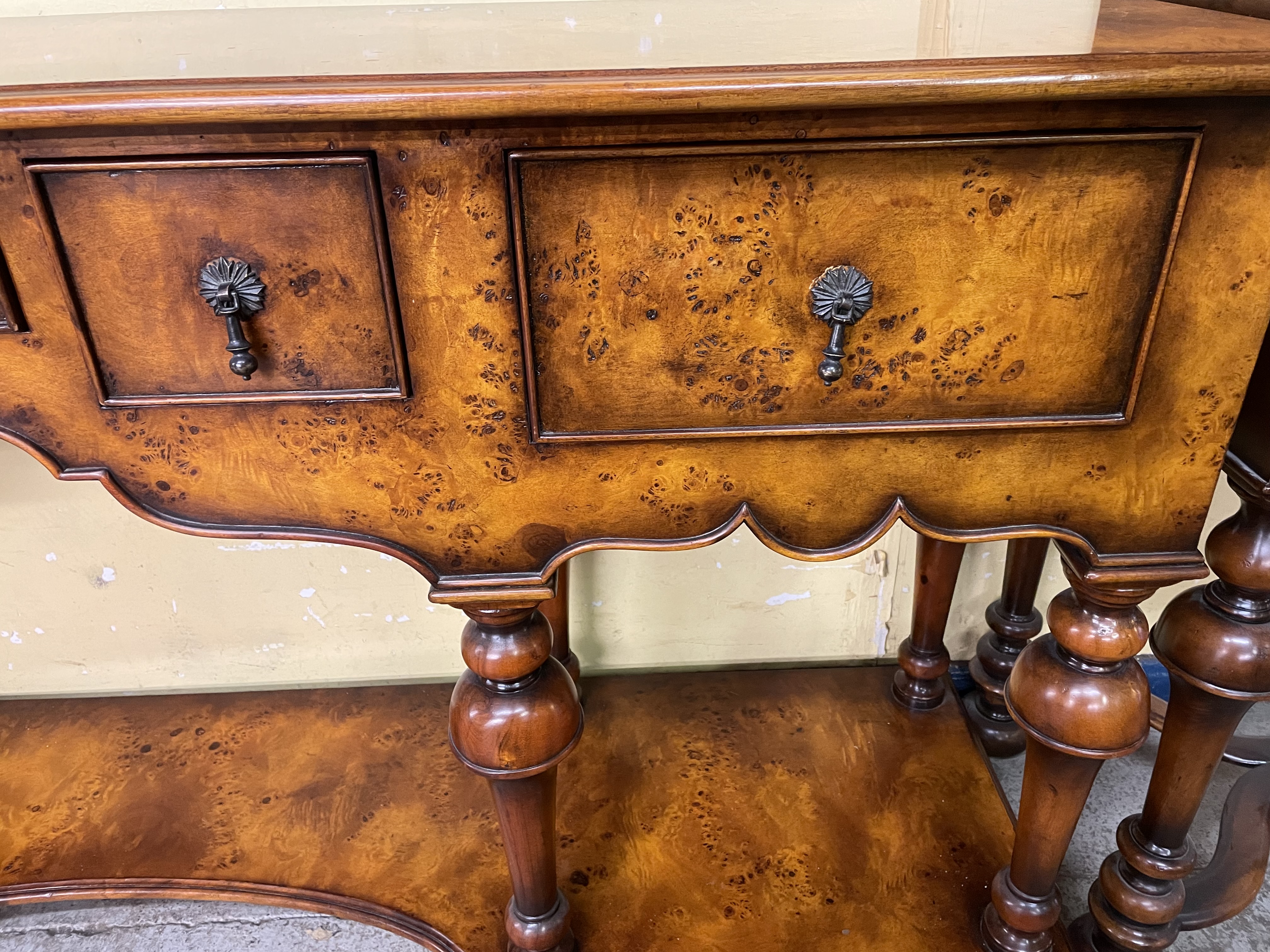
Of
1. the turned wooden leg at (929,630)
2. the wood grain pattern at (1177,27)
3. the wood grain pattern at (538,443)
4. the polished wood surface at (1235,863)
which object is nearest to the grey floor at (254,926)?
the polished wood surface at (1235,863)

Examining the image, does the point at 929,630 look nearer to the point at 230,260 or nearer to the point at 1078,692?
the point at 1078,692

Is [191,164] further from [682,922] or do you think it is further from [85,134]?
[682,922]

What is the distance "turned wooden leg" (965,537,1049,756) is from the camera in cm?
113

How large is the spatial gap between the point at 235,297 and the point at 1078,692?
63 centimetres

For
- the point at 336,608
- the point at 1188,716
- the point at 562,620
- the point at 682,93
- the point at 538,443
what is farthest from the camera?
the point at 336,608

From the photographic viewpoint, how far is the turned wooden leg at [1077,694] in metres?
0.68

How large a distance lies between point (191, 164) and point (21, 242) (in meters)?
0.12

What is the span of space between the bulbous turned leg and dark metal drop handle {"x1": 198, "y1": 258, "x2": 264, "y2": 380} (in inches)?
22.2

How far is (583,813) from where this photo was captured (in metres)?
1.06

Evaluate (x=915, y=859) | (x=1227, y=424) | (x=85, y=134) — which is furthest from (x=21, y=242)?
(x=915, y=859)

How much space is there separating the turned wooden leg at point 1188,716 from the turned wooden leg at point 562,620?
60cm

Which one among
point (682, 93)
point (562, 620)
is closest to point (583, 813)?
point (562, 620)

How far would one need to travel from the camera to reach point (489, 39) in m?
0.66

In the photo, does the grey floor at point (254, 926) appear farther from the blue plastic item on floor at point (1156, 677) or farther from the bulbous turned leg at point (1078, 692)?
the bulbous turned leg at point (1078, 692)
